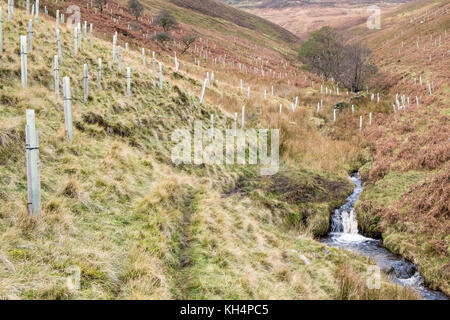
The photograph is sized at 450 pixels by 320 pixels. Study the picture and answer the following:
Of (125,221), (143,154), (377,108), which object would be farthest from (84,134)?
(377,108)

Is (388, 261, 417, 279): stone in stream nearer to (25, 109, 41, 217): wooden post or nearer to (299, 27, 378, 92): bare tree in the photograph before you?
(25, 109, 41, 217): wooden post

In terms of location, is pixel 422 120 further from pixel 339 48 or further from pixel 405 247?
pixel 339 48

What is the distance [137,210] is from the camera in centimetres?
878

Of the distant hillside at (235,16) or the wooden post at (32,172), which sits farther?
the distant hillside at (235,16)

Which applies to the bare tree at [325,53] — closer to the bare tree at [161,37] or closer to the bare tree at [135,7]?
the bare tree at [161,37]

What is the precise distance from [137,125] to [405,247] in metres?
11.9

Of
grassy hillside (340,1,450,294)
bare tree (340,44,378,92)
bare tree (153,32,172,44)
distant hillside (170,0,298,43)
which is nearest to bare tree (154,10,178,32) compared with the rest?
bare tree (153,32,172,44)

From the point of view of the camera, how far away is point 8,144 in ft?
26.4

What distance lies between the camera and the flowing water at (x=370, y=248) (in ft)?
34.5
